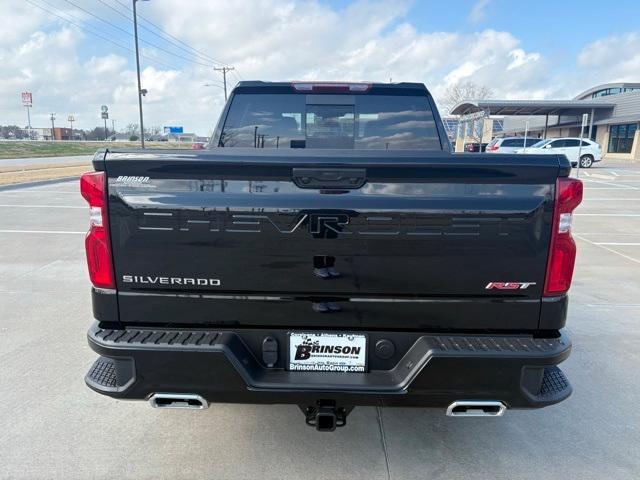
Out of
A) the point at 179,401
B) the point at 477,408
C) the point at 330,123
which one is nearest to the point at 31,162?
the point at 330,123

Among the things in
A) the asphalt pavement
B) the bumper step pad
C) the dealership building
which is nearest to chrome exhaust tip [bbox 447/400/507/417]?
the bumper step pad

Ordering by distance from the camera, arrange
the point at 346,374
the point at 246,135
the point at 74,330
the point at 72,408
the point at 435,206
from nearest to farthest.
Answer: the point at 435,206
the point at 346,374
the point at 72,408
the point at 246,135
the point at 74,330

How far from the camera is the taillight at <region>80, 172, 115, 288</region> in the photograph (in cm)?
212

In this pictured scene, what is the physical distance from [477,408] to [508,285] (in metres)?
0.64

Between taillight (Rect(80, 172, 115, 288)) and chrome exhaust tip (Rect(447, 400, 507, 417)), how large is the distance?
1766mm

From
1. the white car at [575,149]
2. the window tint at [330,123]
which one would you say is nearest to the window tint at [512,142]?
the white car at [575,149]

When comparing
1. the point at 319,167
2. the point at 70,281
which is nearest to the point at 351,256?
the point at 319,167

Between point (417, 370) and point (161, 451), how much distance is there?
1693 millimetres

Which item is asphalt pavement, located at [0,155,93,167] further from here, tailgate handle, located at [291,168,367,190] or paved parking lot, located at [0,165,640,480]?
tailgate handle, located at [291,168,367,190]

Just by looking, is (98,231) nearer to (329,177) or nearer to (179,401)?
(179,401)

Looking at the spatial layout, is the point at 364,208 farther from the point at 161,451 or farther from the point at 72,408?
the point at 72,408

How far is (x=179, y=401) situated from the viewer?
7.54ft

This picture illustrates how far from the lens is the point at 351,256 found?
212 cm

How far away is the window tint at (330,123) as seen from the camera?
3.67 m
